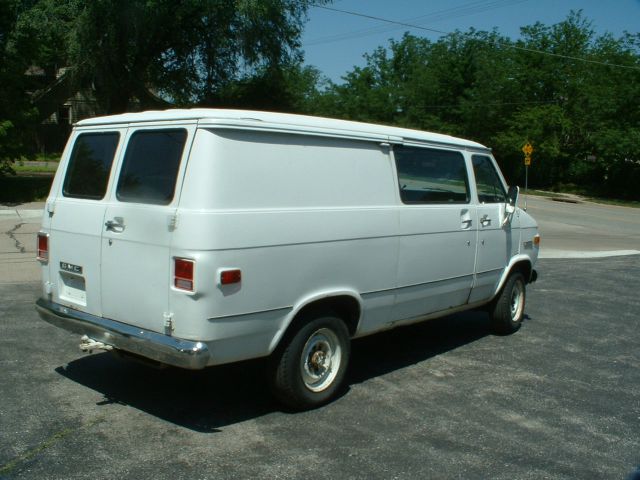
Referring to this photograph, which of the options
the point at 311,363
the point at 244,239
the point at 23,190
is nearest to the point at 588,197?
the point at 23,190

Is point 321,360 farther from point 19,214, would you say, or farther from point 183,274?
point 19,214

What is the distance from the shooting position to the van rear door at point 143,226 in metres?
4.32

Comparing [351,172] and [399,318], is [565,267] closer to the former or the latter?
[399,318]

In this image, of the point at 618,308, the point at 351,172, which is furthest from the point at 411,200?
the point at 618,308

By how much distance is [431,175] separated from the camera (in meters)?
6.11

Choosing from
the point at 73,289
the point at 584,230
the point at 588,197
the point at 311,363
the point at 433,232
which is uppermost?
the point at 433,232

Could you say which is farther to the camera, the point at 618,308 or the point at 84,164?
the point at 618,308

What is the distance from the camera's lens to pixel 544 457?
14.2 ft

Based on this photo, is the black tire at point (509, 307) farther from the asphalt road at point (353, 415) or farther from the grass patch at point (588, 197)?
the grass patch at point (588, 197)

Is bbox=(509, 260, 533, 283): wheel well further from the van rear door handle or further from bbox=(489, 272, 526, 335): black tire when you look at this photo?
the van rear door handle

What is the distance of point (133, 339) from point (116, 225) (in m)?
0.82

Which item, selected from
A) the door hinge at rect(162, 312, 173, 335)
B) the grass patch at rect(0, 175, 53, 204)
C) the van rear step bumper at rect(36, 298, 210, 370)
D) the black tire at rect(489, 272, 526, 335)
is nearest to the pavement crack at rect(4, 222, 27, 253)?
the grass patch at rect(0, 175, 53, 204)

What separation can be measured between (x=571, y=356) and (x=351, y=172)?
3.30 m

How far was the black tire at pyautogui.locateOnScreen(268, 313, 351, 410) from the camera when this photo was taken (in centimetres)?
475
